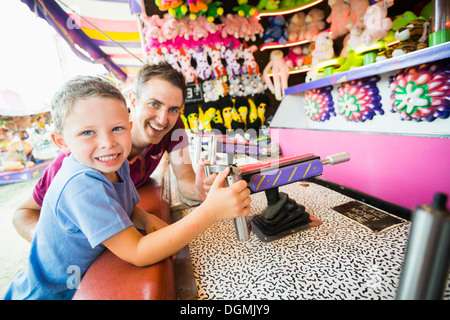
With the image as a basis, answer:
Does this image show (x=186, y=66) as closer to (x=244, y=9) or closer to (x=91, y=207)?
(x=244, y=9)

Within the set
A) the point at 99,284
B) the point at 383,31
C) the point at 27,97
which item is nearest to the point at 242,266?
the point at 99,284

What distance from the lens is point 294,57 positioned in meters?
2.85

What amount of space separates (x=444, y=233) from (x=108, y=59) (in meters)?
5.17

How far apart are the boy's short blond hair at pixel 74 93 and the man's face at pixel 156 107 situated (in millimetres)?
486

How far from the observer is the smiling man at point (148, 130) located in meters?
0.98

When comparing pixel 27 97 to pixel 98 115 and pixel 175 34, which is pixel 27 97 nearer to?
pixel 175 34

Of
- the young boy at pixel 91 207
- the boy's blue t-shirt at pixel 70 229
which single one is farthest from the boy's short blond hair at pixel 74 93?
the boy's blue t-shirt at pixel 70 229

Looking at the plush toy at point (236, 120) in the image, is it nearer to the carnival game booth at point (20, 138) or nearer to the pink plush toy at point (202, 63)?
the pink plush toy at point (202, 63)

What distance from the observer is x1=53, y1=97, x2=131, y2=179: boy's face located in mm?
552

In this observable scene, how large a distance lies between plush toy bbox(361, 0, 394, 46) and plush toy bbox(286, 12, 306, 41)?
1.30 meters

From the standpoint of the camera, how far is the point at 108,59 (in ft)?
13.6

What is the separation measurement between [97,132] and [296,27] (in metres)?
3.05

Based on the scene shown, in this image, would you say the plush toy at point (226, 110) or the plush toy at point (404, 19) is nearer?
the plush toy at point (404, 19)

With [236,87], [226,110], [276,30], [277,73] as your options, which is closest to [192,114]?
[226,110]
